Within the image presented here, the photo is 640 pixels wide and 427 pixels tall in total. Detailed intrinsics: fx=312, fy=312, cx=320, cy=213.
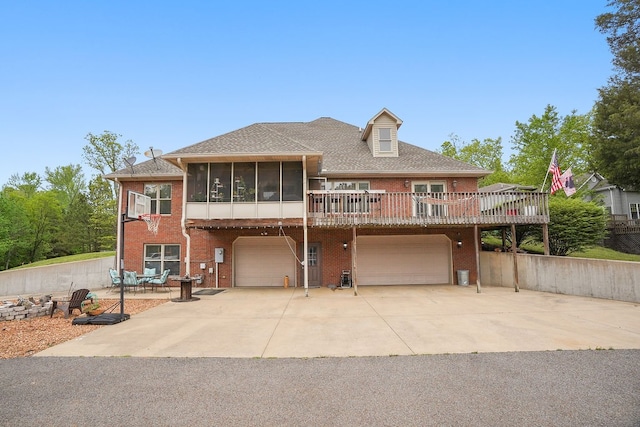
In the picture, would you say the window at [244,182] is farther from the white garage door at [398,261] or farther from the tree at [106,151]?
the tree at [106,151]

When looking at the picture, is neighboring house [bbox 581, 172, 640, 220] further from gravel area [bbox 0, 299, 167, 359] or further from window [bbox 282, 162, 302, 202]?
gravel area [bbox 0, 299, 167, 359]

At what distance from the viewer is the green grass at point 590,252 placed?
49.8 feet

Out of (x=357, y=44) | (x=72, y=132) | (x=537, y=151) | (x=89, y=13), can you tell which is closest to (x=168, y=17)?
(x=89, y=13)

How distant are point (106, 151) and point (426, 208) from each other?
95.0ft

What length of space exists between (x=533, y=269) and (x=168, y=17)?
20920 millimetres

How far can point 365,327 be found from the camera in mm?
7242

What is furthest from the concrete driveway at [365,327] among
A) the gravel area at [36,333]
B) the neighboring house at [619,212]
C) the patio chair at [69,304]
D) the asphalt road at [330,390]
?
the neighboring house at [619,212]

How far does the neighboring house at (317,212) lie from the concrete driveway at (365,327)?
3.05 m

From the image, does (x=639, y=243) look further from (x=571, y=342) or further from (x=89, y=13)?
(x=89, y=13)

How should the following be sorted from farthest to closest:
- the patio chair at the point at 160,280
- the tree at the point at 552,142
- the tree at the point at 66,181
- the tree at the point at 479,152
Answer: the tree at the point at 66,181, the tree at the point at 479,152, the tree at the point at 552,142, the patio chair at the point at 160,280

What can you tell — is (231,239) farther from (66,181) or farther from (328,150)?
(66,181)

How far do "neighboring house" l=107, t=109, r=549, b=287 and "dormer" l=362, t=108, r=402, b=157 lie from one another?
0.05 meters

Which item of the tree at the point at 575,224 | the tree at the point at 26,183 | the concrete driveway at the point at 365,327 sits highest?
the tree at the point at 26,183

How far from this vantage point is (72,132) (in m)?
27.1
